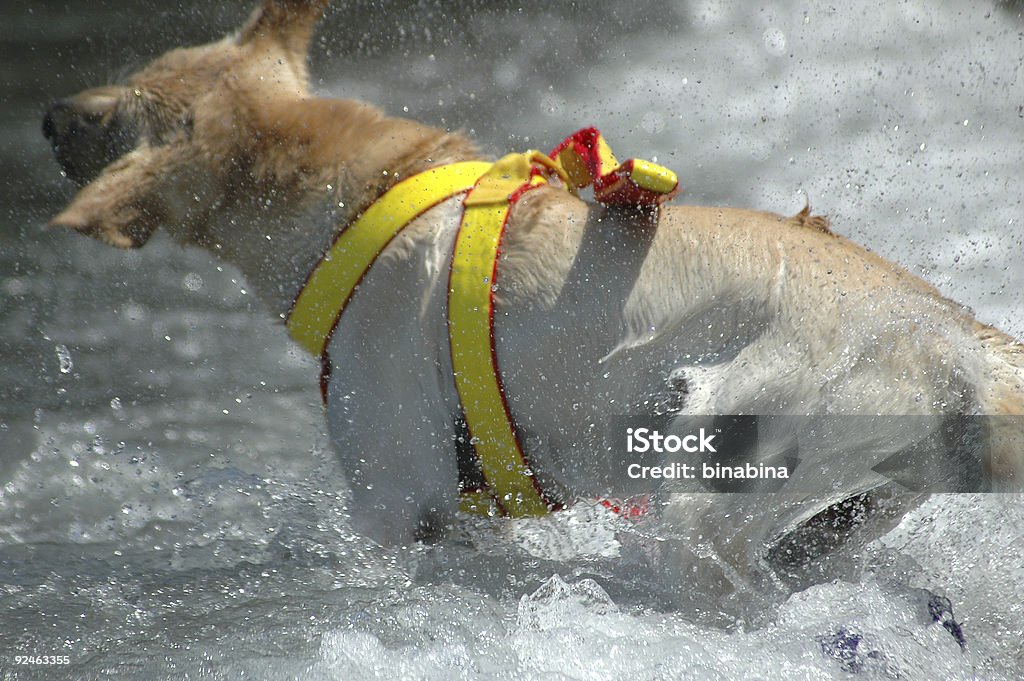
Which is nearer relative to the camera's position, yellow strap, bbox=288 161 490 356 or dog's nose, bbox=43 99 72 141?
yellow strap, bbox=288 161 490 356

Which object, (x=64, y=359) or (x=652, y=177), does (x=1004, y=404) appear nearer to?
(x=652, y=177)

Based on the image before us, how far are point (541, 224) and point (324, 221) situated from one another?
56cm

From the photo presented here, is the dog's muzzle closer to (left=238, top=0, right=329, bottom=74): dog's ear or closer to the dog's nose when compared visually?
the dog's nose

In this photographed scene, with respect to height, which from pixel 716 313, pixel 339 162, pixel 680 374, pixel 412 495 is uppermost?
pixel 339 162

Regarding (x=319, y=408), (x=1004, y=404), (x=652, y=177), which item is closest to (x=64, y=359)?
(x=319, y=408)

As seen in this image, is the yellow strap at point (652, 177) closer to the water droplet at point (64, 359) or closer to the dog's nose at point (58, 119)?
the dog's nose at point (58, 119)

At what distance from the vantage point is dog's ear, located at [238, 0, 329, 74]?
2.75m

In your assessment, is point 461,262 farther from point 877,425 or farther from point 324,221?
point 877,425

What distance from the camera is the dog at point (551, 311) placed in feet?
7.29

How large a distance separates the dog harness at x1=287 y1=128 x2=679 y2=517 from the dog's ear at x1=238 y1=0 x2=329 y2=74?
2.05 ft

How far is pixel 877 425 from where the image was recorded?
87.3 inches

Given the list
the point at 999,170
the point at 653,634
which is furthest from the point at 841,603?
Result: the point at 999,170

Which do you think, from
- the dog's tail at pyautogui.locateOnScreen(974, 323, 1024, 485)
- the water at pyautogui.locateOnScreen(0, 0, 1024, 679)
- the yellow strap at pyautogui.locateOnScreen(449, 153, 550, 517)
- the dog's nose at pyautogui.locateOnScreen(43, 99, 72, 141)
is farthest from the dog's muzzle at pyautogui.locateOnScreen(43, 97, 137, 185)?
the dog's tail at pyautogui.locateOnScreen(974, 323, 1024, 485)

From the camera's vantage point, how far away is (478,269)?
7.72 ft
